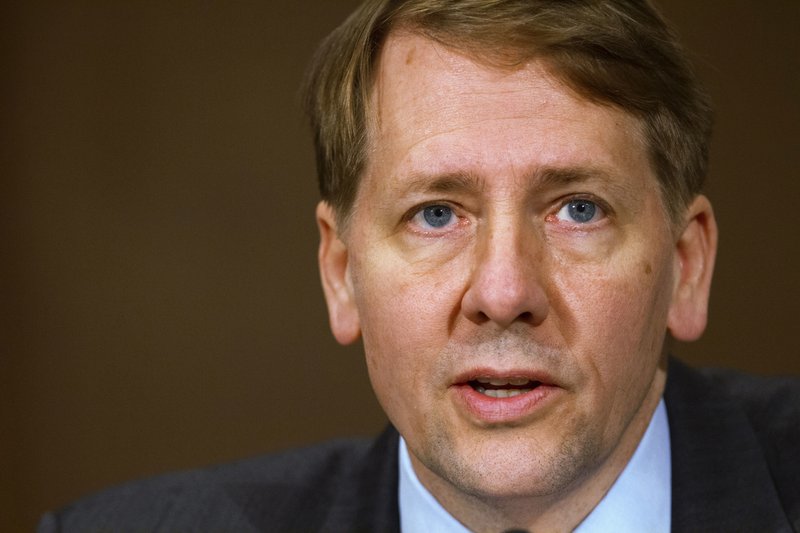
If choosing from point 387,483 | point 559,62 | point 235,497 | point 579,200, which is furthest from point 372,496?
point 559,62

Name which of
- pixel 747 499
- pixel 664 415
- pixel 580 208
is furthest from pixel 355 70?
pixel 747 499

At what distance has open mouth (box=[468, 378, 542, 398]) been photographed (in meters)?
2.00

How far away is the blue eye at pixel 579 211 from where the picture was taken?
205 centimetres

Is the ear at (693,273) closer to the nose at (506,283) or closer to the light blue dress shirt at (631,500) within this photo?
the light blue dress shirt at (631,500)

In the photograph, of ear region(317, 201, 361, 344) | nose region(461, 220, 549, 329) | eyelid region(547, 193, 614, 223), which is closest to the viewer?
nose region(461, 220, 549, 329)

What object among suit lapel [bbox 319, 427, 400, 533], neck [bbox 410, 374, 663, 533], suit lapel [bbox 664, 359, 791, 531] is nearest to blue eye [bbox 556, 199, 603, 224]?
neck [bbox 410, 374, 663, 533]

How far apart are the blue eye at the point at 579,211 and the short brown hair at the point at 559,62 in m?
0.15

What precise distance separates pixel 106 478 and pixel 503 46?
2.04m

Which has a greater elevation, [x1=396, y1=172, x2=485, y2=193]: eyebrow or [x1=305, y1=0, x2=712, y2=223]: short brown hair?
[x1=305, y1=0, x2=712, y2=223]: short brown hair

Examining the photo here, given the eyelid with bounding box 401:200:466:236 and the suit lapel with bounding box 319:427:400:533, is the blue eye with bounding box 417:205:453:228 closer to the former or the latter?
the eyelid with bounding box 401:200:466:236

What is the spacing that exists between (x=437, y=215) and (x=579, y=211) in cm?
23

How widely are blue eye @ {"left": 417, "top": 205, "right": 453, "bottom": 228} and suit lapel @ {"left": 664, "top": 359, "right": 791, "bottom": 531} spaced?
0.59 metres

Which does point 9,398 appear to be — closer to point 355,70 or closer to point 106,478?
point 106,478

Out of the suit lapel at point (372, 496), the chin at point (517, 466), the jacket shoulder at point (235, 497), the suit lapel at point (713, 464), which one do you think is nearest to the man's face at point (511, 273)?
the chin at point (517, 466)
